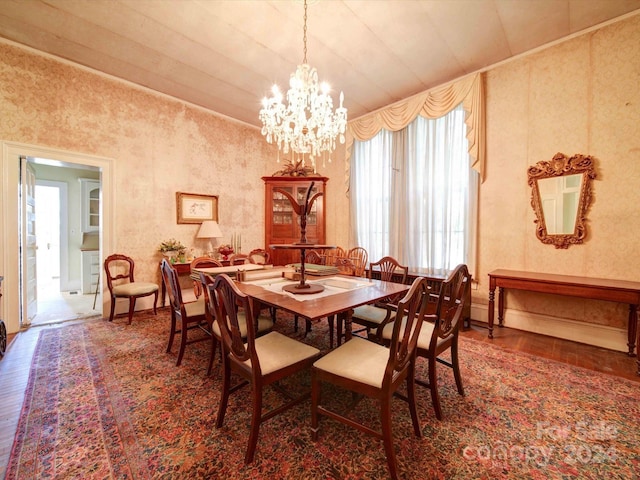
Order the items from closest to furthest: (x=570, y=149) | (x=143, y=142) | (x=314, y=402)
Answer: (x=314, y=402)
(x=570, y=149)
(x=143, y=142)

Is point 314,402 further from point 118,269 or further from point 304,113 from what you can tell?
point 118,269

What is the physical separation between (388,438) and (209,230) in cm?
380

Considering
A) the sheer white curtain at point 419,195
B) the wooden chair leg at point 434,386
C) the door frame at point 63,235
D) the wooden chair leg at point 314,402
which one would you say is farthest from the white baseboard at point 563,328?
the door frame at point 63,235

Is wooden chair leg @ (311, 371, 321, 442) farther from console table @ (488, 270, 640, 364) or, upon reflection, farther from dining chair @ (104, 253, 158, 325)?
dining chair @ (104, 253, 158, 325)

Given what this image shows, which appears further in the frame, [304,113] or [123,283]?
[123,283]

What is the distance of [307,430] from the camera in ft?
5.00

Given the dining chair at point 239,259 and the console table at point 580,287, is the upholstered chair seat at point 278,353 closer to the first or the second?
the dining chair at point 239,259

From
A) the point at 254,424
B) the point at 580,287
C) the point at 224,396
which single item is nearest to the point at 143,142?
the point at 224,396

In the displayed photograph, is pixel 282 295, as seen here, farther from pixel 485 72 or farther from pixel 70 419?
pixel 485 72

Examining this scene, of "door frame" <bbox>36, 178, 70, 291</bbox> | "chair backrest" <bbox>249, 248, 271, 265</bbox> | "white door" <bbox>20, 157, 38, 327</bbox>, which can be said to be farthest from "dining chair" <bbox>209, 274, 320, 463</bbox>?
"door frame" <bbox>36, 178, 70, 291</bbox>

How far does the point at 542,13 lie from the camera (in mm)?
2469

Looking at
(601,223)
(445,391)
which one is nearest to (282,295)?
(445,391)

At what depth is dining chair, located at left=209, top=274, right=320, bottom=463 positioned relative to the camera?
1323 mm

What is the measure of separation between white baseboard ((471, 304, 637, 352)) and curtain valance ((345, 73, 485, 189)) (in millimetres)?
1724
